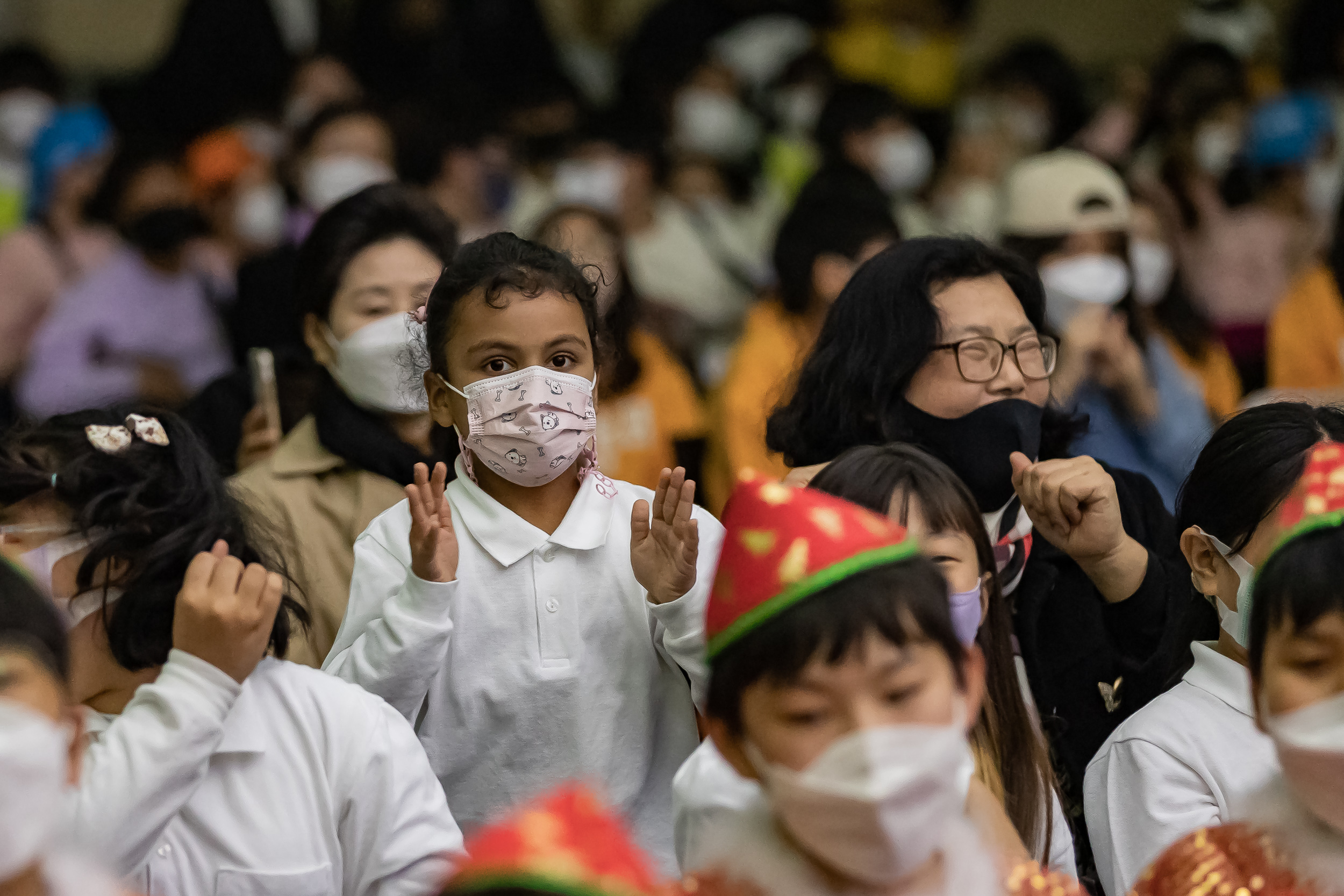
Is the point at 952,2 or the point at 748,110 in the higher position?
the point at 952,2

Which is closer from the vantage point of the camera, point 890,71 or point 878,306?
point 878,306

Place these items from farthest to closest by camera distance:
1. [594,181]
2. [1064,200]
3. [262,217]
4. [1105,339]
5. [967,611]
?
[594,181], [262,217], [1064,200], [1105,339], [967,611]

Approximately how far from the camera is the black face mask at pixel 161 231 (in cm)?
596

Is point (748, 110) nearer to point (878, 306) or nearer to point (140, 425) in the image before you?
point (878, 306)

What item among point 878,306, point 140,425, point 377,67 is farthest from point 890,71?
point 140,425

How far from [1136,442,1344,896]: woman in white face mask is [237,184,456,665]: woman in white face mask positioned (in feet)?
6.38

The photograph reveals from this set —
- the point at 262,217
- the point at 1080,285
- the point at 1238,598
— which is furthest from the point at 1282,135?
the point at 1238,598

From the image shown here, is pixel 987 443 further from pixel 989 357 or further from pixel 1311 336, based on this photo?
pixel 1311 336

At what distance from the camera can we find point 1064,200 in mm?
5215

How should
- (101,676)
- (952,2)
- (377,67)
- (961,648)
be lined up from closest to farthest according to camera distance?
1. (961,648)
2. (101,676)
3. (377,67)
4. (952,2)

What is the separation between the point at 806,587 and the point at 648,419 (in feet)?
11.6

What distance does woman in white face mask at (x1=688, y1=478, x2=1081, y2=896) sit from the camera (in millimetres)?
1886

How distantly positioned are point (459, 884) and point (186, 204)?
5181 mm

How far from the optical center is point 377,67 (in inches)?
322
